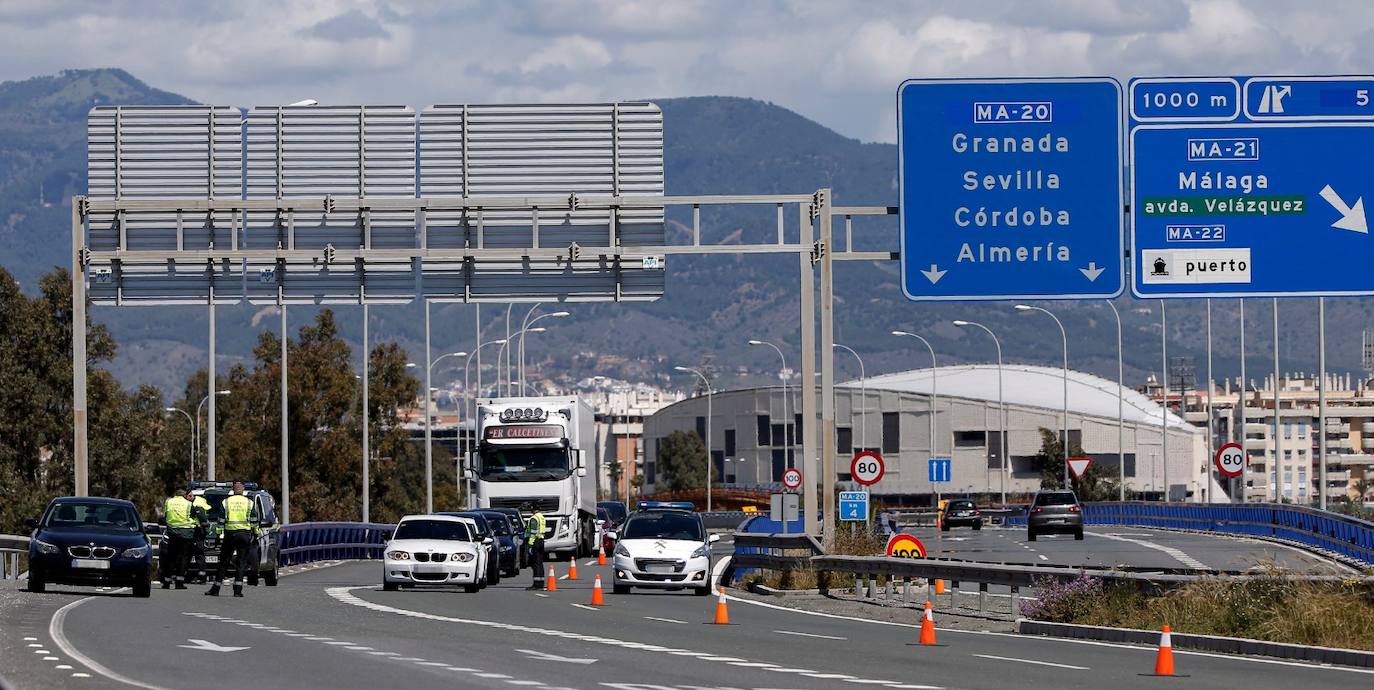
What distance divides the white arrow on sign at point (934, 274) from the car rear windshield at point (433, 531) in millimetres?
10403

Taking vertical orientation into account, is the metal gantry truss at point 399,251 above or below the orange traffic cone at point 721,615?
above

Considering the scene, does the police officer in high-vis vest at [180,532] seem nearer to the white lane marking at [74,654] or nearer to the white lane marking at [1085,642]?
the white lane marking at [74,654]

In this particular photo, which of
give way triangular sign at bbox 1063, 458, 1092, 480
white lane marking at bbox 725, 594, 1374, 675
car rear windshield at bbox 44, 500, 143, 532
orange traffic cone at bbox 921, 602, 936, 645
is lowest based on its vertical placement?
white lane marking at bbox 725, 594, 1374, 675

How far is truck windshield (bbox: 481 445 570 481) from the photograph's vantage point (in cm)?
5300

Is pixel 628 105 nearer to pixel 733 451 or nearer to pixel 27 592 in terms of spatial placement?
A: pixel 27 592

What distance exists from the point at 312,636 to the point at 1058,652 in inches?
309

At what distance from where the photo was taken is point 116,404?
8350cm

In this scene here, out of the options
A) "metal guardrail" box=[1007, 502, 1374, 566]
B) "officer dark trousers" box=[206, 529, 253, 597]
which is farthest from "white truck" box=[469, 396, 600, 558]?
"officer dark trousers" box=[206, 529, 253, 597]

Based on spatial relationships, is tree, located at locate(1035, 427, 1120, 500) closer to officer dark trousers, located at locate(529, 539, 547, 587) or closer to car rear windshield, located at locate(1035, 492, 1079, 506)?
car rear windshield, located at locate(1035, 492, 1079, 506)

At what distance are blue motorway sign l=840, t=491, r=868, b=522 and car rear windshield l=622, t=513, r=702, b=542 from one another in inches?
243

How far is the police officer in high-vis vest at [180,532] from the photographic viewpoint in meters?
34.4

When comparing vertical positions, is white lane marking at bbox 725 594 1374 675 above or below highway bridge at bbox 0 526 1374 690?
below

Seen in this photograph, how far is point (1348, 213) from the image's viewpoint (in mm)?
30859

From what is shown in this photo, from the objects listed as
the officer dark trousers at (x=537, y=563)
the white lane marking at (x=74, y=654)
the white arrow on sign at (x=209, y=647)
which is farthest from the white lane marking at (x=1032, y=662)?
the officer dark trousers at (x=537, y=563)
